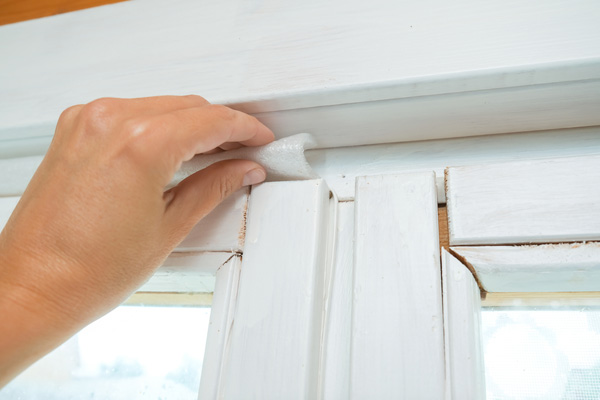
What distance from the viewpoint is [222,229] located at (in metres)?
0.50

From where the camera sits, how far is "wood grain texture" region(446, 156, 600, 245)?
1.33 ft

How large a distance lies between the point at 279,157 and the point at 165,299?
0.23 m

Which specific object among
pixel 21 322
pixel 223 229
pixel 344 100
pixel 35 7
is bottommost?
pixel 21 322

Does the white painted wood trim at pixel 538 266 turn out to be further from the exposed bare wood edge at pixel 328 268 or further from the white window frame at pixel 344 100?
the exposed bare wood edge at pixel 328 268

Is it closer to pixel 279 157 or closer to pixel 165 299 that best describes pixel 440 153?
pixel 279 157

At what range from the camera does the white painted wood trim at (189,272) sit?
1.62 feet

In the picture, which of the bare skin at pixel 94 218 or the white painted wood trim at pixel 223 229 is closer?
the bare skin at pixel 94 218

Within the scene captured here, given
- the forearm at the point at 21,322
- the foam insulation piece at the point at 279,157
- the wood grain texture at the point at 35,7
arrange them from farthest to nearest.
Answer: the wood grain texture at the point at 35,7
the foam insulation piece at the point at 279,157
the forearm at the point at 21,322

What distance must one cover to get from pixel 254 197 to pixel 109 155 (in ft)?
0.49

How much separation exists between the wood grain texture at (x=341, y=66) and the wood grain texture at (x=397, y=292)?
0.25ft

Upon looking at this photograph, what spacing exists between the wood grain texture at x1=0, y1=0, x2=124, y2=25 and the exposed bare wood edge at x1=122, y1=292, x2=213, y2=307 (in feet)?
1.40

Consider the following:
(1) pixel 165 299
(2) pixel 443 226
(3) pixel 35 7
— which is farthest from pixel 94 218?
(3) pixel 35 7

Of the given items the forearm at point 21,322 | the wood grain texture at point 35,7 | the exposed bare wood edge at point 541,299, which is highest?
the wood grain texture at point 35,7

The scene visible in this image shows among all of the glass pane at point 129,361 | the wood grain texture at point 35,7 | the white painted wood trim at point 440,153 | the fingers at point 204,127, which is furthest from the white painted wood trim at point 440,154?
the wood grain texture at point 35,7
